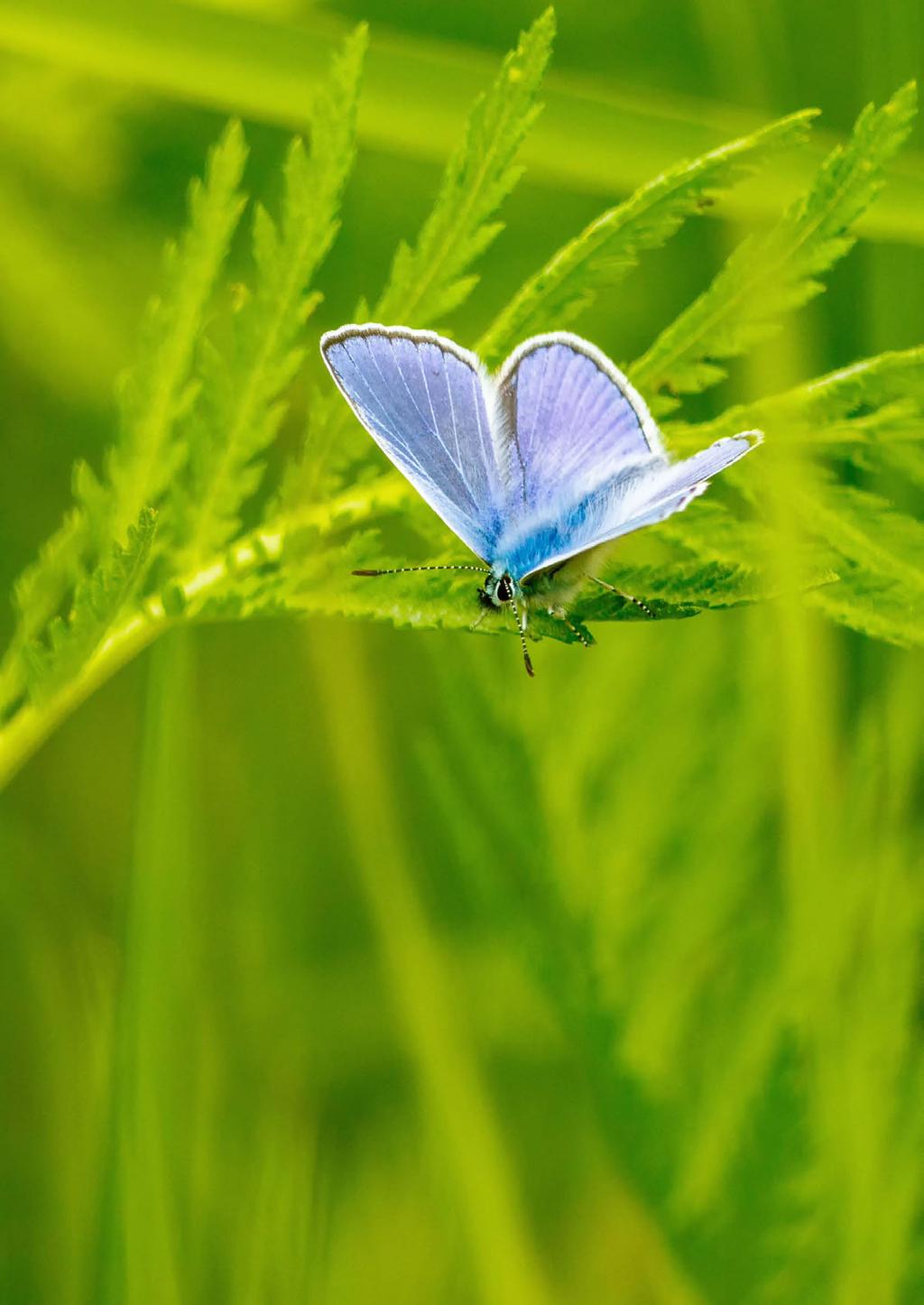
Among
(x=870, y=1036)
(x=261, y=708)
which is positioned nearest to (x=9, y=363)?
(x=261, y=708)

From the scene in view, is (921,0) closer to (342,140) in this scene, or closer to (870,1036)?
(342,140)

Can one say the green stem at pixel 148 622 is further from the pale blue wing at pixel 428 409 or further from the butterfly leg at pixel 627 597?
the butterfly leg at pixel 627 597

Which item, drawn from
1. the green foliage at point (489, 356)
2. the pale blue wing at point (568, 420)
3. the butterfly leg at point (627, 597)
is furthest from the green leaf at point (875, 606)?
the pale blue wing at point (568, 420)

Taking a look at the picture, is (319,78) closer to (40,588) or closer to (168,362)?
(168,362)

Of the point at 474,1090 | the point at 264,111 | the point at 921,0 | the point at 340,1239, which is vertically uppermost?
the point at 921,0

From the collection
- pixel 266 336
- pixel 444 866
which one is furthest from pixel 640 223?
pixel 444 866
